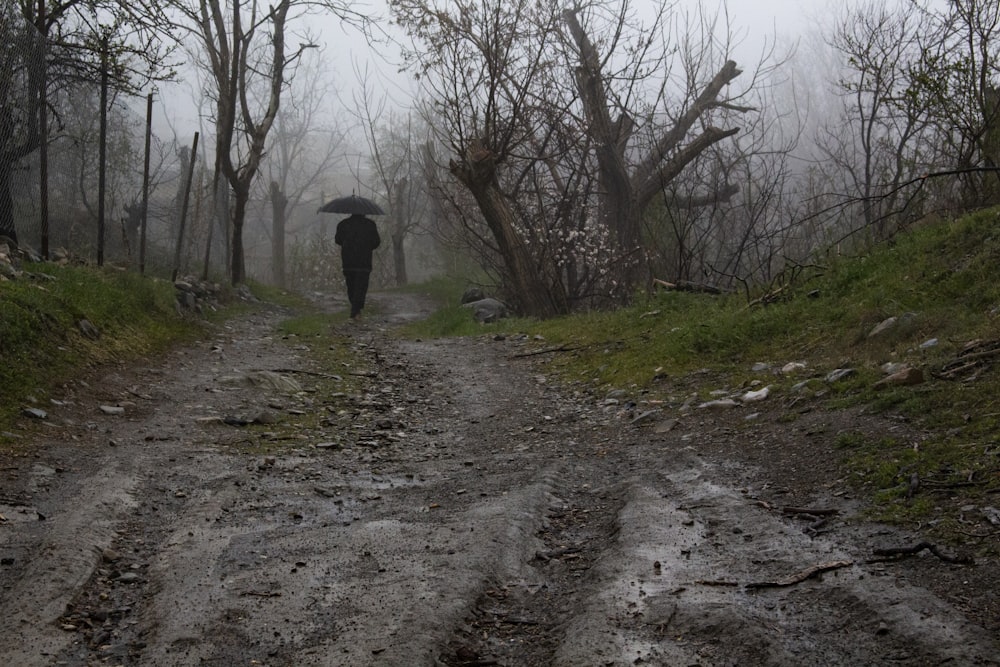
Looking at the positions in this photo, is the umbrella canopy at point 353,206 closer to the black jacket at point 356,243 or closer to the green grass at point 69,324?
the black jacket at point 356,243

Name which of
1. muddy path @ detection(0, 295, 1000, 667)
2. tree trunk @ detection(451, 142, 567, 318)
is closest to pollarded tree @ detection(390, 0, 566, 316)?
tree trunk @ detection(451, 142, 567, 318)

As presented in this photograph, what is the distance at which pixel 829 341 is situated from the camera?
21.1 feet

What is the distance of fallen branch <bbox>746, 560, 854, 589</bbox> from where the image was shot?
9.34 ft

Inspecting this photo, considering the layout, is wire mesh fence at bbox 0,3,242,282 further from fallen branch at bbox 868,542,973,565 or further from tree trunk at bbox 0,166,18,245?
fallen branch at bbox 868,542,973,565

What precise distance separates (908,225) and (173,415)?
719 centimetres

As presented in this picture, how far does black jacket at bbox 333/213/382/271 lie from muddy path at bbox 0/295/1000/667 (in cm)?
868

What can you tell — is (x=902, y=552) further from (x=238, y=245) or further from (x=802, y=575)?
(x=238, y=245)

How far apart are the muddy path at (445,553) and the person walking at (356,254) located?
8.58 m

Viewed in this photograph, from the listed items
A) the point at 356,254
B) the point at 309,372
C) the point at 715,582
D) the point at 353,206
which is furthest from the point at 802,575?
the point at 353,206

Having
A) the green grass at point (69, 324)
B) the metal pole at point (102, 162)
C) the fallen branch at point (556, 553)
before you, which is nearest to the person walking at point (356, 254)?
the green grass at point (69, 324)

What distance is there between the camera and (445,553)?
331 cm

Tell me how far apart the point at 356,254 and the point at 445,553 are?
11.7m

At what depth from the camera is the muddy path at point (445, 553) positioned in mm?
2504

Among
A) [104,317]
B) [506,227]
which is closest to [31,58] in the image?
[104,317]
